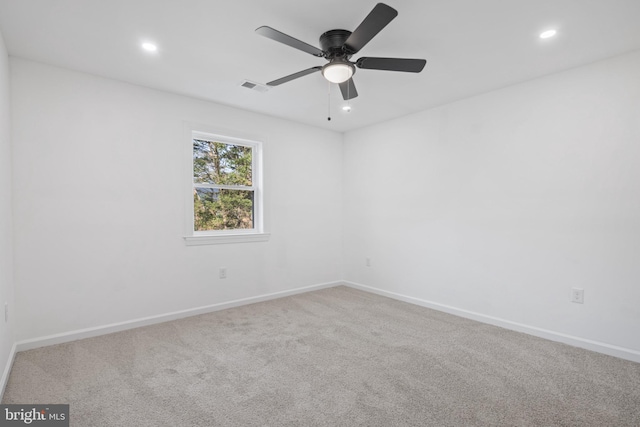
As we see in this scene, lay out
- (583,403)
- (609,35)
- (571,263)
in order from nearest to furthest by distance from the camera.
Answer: (583,403) → (609,35) → (571,263)

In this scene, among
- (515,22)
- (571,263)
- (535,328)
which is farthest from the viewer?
(535,328)

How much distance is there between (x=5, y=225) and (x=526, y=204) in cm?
446

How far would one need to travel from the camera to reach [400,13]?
Answer: 2.07 meters

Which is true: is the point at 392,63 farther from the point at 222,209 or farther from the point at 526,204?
the point at 222,209

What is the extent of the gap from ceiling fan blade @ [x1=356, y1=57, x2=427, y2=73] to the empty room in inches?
0.8

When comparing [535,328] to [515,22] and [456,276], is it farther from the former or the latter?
[515,22]

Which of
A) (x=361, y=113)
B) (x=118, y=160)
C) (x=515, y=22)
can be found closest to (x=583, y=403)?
(x=515, y=22)

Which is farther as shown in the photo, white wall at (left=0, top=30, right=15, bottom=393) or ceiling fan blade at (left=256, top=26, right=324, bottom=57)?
white wall at (left=0, top=30, right=15, bottom=393)

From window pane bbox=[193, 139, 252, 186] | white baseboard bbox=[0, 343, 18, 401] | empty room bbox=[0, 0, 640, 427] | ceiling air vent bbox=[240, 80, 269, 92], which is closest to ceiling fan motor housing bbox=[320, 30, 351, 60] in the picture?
empty room bbox=[0, 0, 640, 427]

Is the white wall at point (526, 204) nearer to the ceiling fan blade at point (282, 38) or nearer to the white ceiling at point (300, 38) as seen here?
the white ceiling at point (300, 38)

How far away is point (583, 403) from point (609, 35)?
2552 mm

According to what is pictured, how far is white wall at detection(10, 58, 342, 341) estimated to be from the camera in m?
2.74

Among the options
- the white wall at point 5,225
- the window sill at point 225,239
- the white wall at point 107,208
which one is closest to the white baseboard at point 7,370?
the white wall at point 5,225

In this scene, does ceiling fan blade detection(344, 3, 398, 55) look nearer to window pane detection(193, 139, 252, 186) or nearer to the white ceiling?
the white ceiling
